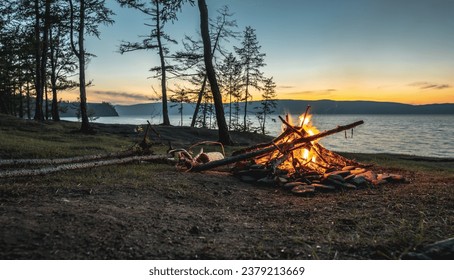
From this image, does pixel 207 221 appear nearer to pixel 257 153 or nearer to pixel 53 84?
pixel 257 153

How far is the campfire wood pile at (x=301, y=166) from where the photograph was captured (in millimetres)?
7137

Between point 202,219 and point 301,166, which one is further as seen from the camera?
point 301,166

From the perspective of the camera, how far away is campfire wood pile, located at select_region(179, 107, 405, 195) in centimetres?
714

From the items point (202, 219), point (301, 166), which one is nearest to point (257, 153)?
point (301, 166)

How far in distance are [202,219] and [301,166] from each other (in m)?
4.06

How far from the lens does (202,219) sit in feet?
14.8

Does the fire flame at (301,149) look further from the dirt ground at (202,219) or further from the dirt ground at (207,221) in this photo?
the dirt ground at (207,221)

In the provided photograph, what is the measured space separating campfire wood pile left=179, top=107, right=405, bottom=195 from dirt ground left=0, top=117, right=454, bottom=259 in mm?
411

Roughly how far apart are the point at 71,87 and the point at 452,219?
3455 cm

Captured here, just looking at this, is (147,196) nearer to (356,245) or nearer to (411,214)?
(356,245)

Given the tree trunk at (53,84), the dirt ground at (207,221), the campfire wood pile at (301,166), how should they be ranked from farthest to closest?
the tree trunk at (53,84), the campfire wood pile at (301,166), the dirt ground at (207,221)

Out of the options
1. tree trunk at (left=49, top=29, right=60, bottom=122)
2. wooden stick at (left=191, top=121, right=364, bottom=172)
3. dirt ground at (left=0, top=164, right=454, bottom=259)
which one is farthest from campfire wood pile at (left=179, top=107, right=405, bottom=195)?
tree trunk at (left=49, top=29, right=60, bottom=122)

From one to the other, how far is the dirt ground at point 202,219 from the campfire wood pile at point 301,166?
411mm

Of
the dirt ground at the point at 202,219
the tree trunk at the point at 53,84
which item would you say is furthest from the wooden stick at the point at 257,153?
the tree trunk at the point at 53,84
